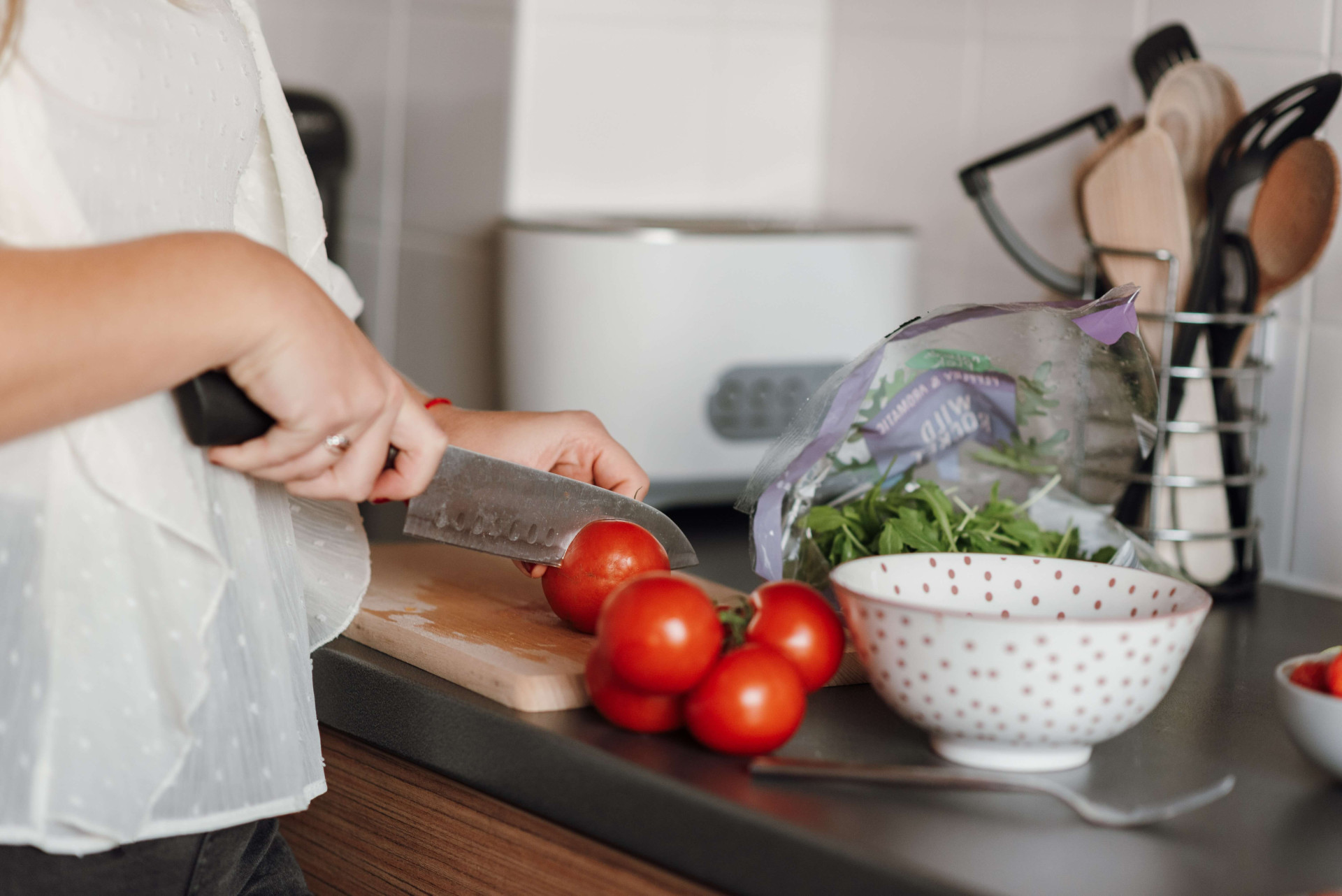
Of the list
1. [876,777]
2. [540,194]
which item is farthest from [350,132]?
[876,777]

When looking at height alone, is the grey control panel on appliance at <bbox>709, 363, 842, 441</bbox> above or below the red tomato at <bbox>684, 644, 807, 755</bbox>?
above

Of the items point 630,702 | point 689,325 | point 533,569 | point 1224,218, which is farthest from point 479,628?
point 1224,218

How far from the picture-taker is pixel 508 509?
2.79 feet

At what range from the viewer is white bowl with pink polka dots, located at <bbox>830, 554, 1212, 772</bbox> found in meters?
0.64

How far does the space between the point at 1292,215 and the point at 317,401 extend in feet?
2.53

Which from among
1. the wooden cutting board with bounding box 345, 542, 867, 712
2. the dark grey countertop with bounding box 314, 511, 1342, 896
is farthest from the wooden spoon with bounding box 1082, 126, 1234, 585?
the wooden cutting board with bounding box 345, 542, 867, 712

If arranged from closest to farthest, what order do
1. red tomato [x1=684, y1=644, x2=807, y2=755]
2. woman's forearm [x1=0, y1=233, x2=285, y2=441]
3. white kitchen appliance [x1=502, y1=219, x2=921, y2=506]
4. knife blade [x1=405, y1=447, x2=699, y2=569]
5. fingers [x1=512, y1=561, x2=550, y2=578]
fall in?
woman's forearm [x1=0, y1=233, x2=285, y2=441], red tomato [x1=684, y1=644, x2=807, y2=755], knife blade [x1=405, y1=447, x2=699, y2=569], fingers [x1=512, y1=561, x2=550, y2=578], white kitchen appliance [x1=502, y1=219, x2=921, y2=506]

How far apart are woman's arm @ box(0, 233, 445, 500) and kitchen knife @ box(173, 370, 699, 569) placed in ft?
0.41

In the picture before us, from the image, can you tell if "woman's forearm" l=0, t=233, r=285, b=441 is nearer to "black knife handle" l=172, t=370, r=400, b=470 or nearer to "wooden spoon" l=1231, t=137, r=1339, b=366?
Answer: "black knife handle" l=172, t=370, r=400, b=470

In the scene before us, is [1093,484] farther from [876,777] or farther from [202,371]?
[202,371]

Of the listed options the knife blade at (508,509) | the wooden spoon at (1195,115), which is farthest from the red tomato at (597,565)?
the wooden spoon at (1195,115)

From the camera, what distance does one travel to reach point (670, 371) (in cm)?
135

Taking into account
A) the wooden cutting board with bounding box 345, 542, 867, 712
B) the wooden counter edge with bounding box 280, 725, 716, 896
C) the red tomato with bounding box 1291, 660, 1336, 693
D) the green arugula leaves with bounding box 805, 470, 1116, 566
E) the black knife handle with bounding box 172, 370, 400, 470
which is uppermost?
the black knife handle with bounding box 172, 370, 400, 470

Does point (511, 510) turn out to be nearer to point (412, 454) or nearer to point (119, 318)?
point (412, 454)
